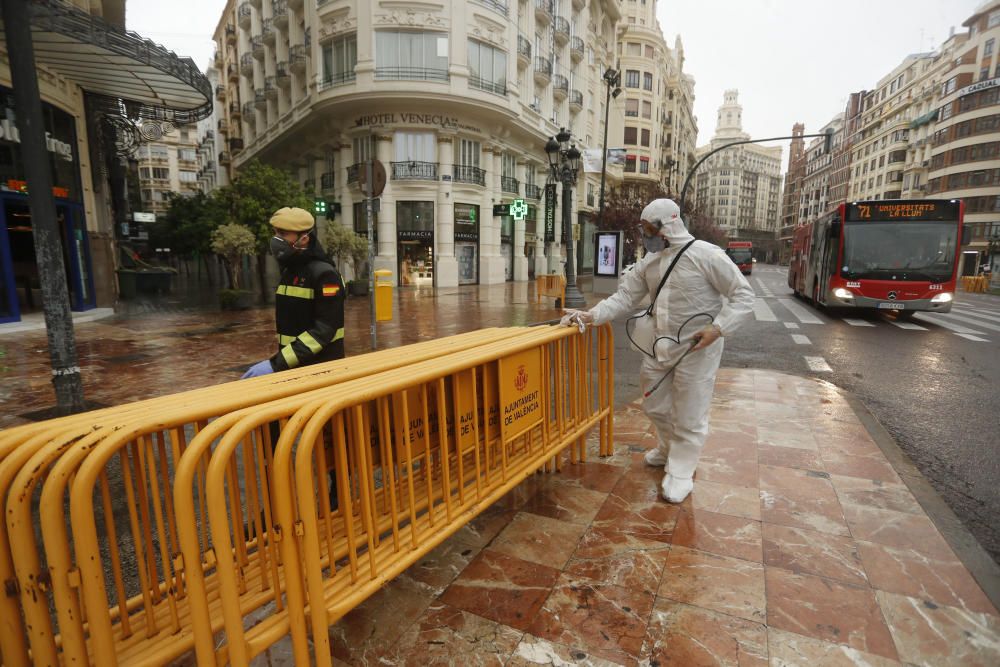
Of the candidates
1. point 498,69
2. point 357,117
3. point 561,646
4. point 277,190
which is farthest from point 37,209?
point 498,69

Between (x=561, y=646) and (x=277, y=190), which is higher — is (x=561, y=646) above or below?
below

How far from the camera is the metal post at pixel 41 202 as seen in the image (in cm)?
460

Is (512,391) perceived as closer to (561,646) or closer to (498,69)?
(561,646)

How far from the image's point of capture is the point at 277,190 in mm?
16672

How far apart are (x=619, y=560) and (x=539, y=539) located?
46cm

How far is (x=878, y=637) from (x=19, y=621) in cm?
Result: 312

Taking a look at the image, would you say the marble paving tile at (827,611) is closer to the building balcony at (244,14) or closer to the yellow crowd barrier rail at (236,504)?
the yellow crowd barrier rail at (236,504)

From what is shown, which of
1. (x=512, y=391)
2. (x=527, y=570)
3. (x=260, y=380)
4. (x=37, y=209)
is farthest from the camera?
(x=37, y=209)

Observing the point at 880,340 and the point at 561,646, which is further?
the point at 880,340

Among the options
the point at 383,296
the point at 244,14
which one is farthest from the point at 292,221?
the point at 244,14

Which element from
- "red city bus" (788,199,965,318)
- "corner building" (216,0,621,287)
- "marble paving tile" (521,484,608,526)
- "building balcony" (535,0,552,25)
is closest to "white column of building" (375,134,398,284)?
"corner building" (216,0,621,287)

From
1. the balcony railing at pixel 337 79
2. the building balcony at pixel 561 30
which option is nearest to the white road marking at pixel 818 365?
the balcony railing at pixel 337 79

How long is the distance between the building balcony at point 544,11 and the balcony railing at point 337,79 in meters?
12.3

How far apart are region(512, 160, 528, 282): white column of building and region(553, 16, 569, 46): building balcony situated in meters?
8.91
